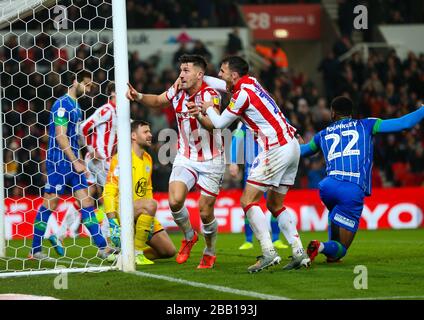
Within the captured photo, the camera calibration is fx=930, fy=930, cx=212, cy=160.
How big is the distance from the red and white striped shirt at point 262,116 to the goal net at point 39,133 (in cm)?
134

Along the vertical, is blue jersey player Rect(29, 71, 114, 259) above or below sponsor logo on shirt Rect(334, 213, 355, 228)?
above

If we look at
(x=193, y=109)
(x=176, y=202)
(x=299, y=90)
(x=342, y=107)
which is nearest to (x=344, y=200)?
(x=342, y=107)

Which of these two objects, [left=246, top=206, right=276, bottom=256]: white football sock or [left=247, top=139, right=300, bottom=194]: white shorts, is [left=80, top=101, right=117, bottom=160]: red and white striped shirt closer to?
[left=247, top=139, right=300, bottom=194]: white shorts

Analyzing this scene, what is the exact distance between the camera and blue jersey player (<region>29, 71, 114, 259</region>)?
9.59 meters

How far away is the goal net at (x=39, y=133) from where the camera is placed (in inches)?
353

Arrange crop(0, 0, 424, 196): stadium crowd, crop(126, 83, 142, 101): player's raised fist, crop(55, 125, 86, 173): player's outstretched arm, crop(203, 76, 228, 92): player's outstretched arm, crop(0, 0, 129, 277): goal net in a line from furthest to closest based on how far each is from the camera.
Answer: crop(0, 0, 424, 196): stadium crowd < crop(55, 125, 86, 173): player's outstretched arm < crop(0, 0, 129, 277): goal net < crop(203, 76, 228, 92): player's outstretched arm < crop(126, 83, 142, 101): player's raised fist

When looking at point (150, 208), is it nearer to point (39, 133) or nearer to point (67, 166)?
point (67, 166)

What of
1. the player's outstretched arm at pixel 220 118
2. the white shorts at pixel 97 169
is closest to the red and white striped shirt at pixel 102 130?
the white shorts at pixel 97 169

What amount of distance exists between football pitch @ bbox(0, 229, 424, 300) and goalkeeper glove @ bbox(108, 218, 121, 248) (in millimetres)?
312

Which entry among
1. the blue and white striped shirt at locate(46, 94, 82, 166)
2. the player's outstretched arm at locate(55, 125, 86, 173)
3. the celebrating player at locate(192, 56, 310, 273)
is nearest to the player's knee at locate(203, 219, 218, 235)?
the celebrating player at locate(192, 56, 310, 273)

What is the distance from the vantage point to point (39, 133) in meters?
16.3

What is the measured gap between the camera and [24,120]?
1644cm

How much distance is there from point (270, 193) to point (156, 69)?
38.7 ft

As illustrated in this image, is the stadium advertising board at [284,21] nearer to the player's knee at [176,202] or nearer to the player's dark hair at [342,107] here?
the player's dark hair at [342,107]
